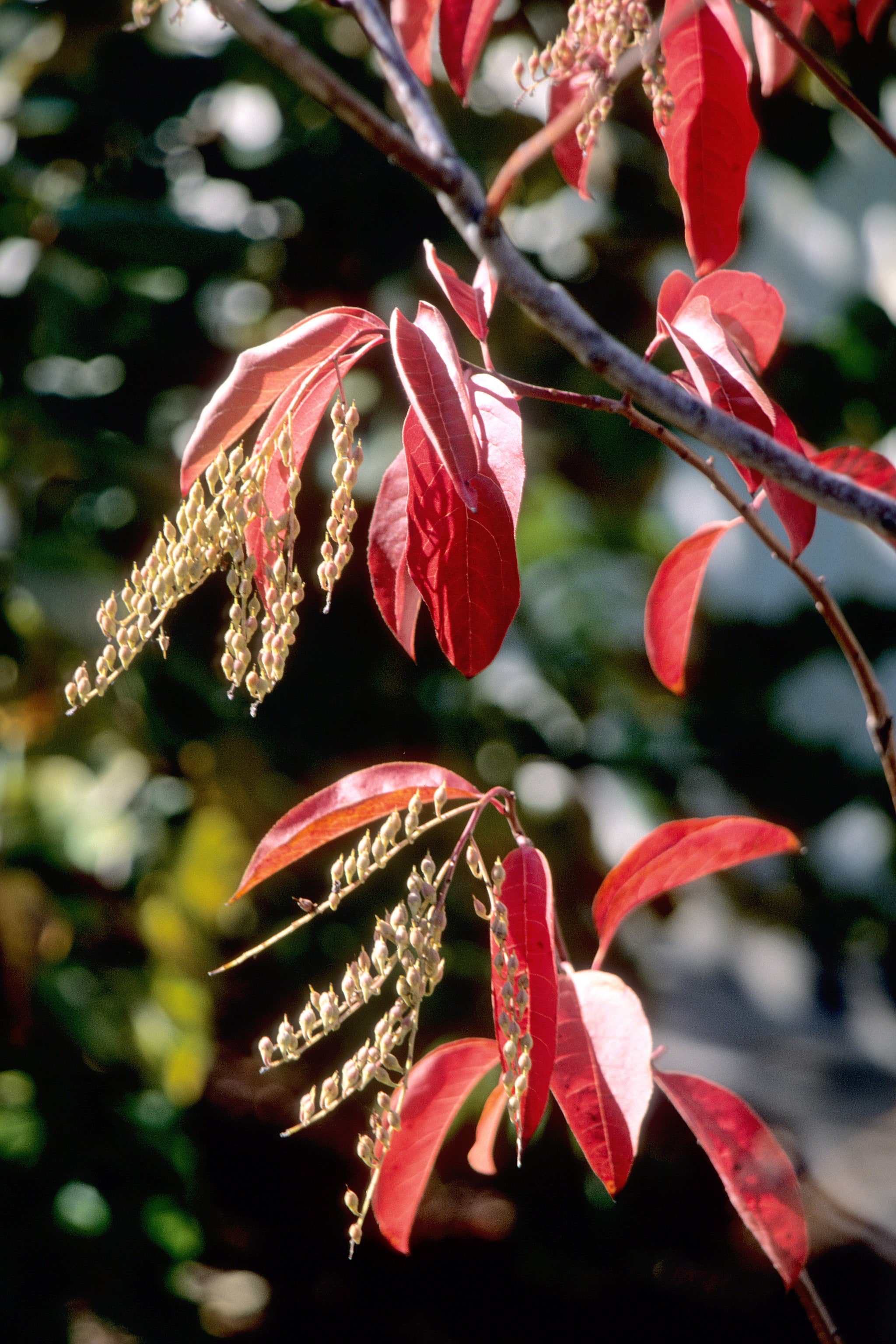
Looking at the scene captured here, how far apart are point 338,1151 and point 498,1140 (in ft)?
0.94

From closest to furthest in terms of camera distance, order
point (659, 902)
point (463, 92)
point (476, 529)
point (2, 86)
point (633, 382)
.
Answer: point (633, 382)
point (476, 529)
point (463, 92)
point (2, 86)
point (659, 902)

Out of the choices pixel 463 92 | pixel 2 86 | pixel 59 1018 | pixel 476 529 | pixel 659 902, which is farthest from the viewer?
pixel 659 902

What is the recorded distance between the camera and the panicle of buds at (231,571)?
46cm

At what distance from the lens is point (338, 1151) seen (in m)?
1.65

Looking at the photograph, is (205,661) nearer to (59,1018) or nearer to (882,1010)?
(59,1018)

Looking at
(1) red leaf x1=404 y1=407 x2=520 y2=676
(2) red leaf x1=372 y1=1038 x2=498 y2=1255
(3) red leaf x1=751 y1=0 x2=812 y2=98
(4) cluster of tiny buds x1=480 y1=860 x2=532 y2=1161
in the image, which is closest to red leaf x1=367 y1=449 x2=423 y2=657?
(1) red leaf x1=404 y1=407 x2=520 y2=676

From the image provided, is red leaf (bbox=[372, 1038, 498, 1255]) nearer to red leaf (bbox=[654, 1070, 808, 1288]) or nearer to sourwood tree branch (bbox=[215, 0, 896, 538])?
red leaf (bbox=[654, 1070, 808, 1288])

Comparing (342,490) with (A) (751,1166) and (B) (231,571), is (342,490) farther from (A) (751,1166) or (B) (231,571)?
(A) (751,1166)

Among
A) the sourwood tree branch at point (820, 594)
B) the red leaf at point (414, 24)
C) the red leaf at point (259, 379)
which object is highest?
the red leaf at point (414, 24)

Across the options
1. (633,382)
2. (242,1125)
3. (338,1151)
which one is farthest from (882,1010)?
(633,382)

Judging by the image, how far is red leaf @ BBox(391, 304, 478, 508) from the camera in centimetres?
42

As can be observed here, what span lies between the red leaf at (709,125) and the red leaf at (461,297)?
14 centimetres

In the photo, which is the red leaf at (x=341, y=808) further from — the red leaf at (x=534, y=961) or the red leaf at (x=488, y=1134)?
the red leaf at (x=488, y=1134)

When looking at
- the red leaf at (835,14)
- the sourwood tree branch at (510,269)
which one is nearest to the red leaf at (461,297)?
the sourwood tree branch at (510,269)
